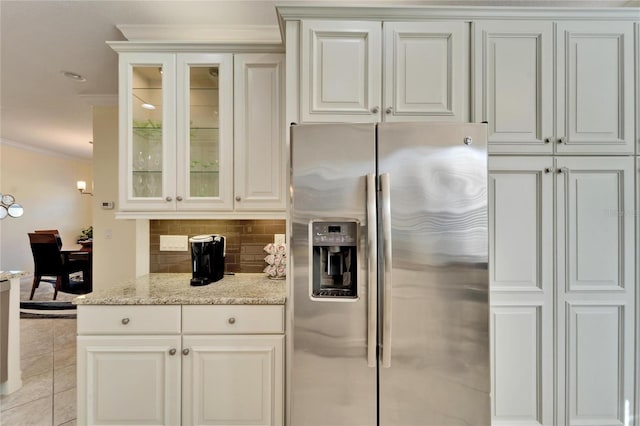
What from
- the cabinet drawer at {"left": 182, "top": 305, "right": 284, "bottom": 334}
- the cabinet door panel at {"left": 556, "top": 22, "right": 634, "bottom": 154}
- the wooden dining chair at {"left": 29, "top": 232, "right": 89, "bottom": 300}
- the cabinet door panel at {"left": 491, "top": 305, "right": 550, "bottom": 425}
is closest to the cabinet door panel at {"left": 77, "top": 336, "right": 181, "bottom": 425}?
the cabinet drawer at {"left": 182, "top": 305, "right": 284, "bottom": 334}

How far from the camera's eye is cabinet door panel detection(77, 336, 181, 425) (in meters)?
1.61

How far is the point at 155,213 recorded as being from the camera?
1.94m

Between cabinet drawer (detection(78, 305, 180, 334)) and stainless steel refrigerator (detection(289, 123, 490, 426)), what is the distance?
728 millimetres

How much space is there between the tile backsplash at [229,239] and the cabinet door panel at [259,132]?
35 centimetres

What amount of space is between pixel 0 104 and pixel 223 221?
11.6ft

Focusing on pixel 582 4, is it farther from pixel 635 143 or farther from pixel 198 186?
pixel 198 186

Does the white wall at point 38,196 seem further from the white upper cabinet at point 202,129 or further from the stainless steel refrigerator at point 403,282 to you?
the stainless steel refrigerator at point 403,282

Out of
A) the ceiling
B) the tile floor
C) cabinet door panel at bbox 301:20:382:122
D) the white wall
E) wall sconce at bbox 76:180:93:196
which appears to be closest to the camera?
cabinet door panel at bbox 301:20:382:122

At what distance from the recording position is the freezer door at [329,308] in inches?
55.7

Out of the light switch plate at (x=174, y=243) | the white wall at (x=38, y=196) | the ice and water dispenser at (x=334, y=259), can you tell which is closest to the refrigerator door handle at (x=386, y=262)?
the ice and water dispenser at (x=334, y=259)

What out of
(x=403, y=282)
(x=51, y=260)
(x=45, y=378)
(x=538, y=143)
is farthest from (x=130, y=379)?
(x=51, y=260)

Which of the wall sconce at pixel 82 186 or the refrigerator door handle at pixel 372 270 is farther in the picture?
the wall sconce at pixel 82 186

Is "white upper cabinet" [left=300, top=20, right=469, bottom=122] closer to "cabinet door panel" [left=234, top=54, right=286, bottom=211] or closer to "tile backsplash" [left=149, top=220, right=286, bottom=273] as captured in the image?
"cabinet door panel" [left=234, top=54, right=286, bottom=211]

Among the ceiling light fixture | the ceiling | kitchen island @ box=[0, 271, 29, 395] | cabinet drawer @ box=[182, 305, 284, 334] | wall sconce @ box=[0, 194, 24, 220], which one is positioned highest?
the ceiling
